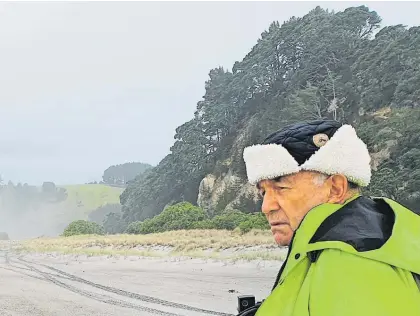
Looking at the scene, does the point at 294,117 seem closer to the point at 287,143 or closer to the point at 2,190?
the point at 2,190

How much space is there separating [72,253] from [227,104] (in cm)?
829

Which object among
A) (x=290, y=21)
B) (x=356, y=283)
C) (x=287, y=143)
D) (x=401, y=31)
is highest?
(x=290, y=21)

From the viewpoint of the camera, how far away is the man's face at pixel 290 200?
1.75ft

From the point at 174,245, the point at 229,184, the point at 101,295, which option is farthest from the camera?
the point at 229,184

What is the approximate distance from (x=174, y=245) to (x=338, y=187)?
450 cm

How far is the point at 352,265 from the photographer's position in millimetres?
394

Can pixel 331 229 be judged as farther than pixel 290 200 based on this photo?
No

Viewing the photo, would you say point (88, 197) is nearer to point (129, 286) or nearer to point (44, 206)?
point (44, 206)

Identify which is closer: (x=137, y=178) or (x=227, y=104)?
(x=137, y=178)

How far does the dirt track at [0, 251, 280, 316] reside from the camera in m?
3.04

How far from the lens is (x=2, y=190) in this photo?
8820 mm

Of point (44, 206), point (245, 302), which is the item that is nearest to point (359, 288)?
point (245, 302)

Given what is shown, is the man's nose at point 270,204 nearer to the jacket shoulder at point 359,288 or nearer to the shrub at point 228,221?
the jacket shoulder at point 359,288

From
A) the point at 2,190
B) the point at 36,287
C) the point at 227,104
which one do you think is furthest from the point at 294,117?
→ the point at 36,287
